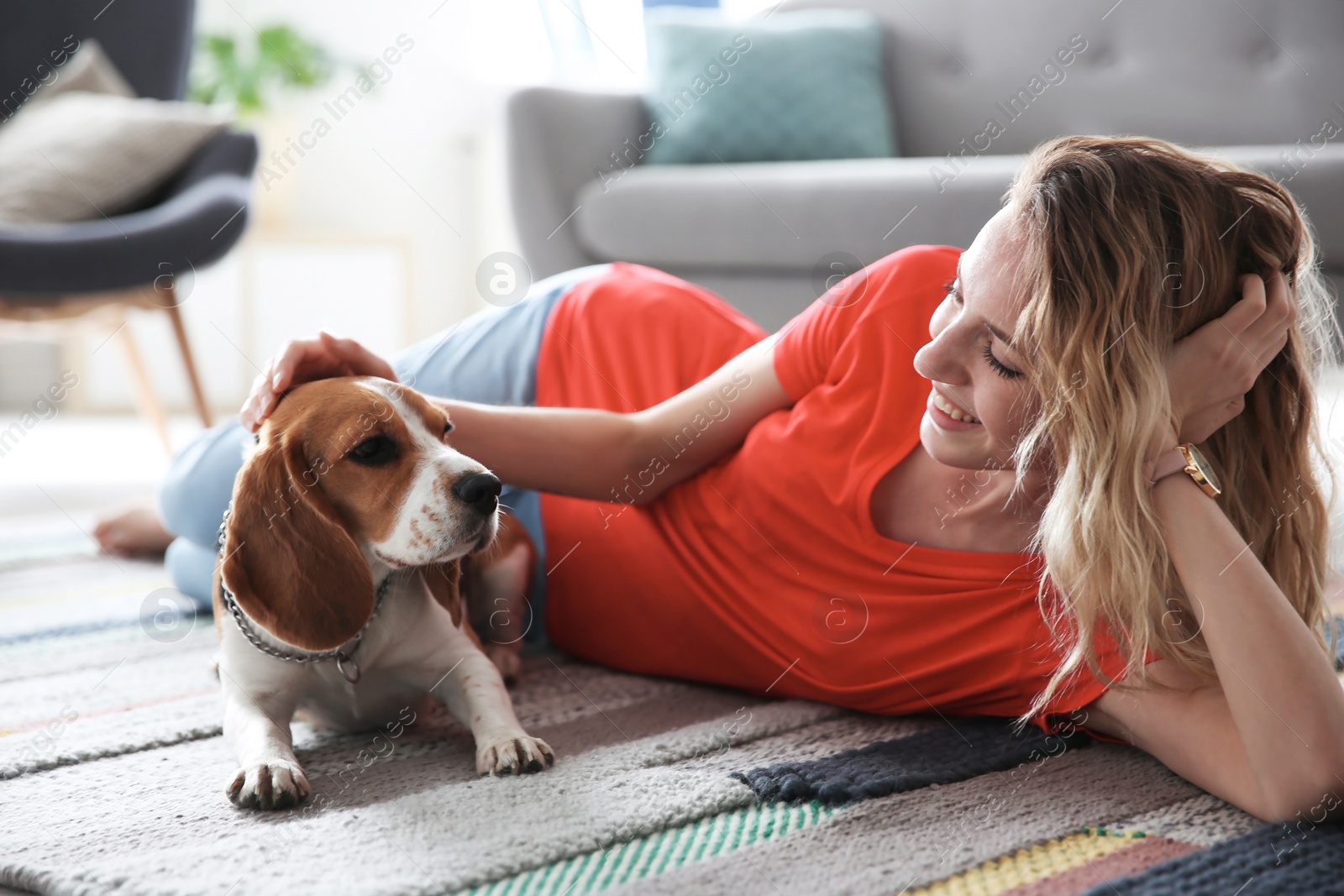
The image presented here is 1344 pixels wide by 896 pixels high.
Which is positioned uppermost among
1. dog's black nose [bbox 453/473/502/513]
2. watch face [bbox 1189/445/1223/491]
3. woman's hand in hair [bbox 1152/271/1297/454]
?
woman's hand in hair [bbox 1152/271/1297/454]

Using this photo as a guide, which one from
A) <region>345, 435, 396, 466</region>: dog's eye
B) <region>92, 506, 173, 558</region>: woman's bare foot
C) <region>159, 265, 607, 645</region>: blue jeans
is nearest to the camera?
<region>345, 435, 396, 466</region>: dog's eye

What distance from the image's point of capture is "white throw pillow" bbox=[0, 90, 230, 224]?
2.62 m

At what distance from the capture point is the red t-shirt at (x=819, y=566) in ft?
3.87

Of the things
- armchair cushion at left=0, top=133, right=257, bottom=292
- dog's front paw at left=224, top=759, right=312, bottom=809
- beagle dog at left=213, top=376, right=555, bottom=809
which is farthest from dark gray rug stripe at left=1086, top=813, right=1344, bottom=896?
→ armchair cushion at left=0, top=133, right=257, bottom=292

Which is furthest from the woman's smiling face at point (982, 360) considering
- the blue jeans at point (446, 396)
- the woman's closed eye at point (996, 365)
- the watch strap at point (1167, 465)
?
the blue jeans at point (446, 396)

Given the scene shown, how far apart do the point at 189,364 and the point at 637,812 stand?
2225mm

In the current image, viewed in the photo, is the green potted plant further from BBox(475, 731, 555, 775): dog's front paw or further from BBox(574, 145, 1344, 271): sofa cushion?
BBox(475, 731, 555, 775): dog's front paw

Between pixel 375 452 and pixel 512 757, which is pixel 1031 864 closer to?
pixel 512 757

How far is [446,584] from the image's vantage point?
1.26m

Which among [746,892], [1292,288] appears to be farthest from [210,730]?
[1292,288]

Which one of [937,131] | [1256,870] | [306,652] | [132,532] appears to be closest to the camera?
[1256,870]

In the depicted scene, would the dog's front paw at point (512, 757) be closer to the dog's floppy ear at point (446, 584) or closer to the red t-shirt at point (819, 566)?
the dog's floppy ear at point (446, 584)

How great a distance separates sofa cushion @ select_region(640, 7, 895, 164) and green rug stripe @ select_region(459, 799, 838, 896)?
2.14m

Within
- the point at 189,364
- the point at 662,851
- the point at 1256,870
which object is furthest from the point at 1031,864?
the point at 189,364
